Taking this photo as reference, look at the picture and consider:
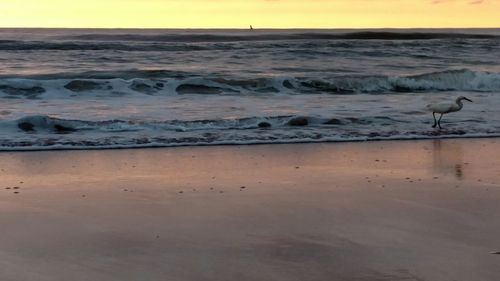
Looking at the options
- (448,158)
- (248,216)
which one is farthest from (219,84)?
(248,216)

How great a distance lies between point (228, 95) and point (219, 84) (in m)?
1.28

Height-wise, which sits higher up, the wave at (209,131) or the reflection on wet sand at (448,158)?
the wave at (209,131)

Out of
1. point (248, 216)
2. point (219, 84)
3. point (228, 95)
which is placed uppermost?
point (219, 84)

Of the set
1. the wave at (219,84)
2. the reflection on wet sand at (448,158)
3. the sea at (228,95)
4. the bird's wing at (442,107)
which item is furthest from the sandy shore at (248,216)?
the wave at (219,84)

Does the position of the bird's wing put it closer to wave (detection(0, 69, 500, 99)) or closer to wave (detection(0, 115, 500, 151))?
wave (detection(0, 115, 500, 151))

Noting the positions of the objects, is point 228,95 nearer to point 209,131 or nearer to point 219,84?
point 219,84

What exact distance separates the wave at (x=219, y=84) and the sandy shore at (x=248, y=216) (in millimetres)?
7294

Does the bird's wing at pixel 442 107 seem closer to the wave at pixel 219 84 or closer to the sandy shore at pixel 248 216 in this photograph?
the sandy shore at pixel 248 216

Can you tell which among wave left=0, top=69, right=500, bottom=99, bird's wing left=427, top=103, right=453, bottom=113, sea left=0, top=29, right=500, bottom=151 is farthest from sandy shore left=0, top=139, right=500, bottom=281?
wave left=0, top=69, right=500, bottom=99

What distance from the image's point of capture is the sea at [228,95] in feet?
31.1

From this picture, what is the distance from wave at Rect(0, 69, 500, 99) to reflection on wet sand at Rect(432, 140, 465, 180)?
23.3ft

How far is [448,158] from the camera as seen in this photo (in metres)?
7.92

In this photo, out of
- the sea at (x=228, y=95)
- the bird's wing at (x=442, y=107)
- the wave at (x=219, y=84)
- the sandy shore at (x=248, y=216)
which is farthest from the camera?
the wave at (x=219, y=84)

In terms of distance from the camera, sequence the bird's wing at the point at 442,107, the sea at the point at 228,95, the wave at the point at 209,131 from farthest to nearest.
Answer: the bird's wing at the point at 442,107 < the sea at the point at 228,95 < the wave at the point at 209,131
